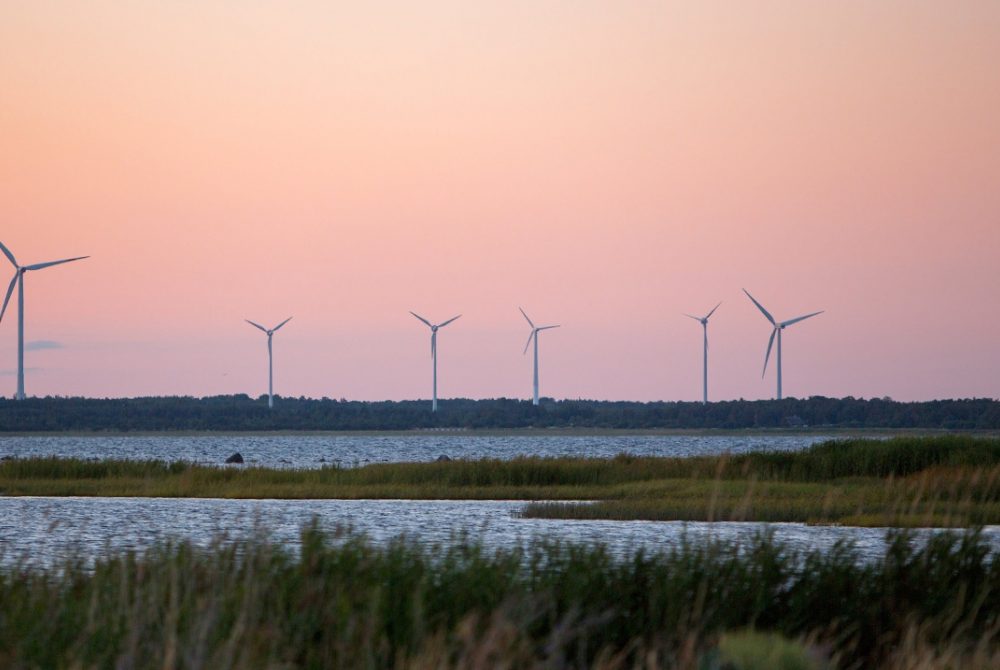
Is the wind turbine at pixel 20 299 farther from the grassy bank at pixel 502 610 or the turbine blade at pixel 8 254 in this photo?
the grassy bank at pixel 502 610

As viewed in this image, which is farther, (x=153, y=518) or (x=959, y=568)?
(x=153, y=518)

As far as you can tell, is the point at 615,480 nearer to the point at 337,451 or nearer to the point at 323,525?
the point at 323,525

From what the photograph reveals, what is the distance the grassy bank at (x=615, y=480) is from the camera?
38156 millimetres

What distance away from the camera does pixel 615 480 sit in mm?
49156

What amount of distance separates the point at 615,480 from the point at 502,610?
38203mm

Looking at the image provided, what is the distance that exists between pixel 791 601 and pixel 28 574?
8655mm

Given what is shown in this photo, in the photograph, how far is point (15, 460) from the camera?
5347 centimetres

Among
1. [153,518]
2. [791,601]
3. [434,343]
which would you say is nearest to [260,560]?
[791,601]

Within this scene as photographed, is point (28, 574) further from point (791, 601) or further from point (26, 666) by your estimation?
point (791, 601)

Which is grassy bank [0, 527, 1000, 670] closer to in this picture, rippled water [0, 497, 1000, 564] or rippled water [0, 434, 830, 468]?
rippled water [0, 497, 1000, 564]

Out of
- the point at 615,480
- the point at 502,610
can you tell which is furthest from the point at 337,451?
the point at 502,610

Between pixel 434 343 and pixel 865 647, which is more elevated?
pixel 434 343

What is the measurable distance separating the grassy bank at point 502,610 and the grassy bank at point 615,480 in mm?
19784

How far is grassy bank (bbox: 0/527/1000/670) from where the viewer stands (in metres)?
11.9
